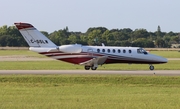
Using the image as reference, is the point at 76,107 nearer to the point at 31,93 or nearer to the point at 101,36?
the point at 31,93

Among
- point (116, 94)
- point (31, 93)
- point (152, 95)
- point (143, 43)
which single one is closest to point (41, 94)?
point (31, 93)

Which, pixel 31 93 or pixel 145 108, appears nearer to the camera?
pixel 145 108

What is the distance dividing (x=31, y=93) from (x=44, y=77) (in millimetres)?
9120

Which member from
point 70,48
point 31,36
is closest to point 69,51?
point 70,48

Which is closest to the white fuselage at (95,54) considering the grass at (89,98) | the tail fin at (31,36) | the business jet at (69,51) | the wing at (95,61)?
the business jet at (69,51)

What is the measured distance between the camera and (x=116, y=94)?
22875 mm

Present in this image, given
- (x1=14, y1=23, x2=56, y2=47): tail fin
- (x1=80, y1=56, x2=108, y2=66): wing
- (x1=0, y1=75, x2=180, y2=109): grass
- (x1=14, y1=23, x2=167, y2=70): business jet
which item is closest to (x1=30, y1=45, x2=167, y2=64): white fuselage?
(x1=14, y1=23, x2=167, y2=70): business jet

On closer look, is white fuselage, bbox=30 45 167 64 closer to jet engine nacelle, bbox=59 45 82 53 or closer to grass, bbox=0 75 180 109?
jet engine nacelle, bbox=59 45 82 53

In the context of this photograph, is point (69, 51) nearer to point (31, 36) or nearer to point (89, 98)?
point (31, 36)

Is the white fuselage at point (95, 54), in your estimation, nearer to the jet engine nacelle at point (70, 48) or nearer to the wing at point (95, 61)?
the jet engine nacelle at point (70, 48)

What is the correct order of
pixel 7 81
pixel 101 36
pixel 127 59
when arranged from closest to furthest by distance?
1. pixel 7 81
2. pixel 127 59
3. pixel 101 36

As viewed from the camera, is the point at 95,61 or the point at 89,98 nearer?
the point at 89,98

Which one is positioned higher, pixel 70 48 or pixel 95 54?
pixel 70 48

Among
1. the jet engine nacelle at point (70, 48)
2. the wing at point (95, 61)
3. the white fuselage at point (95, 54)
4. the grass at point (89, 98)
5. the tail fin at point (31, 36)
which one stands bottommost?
the grass at point (89, 98)
